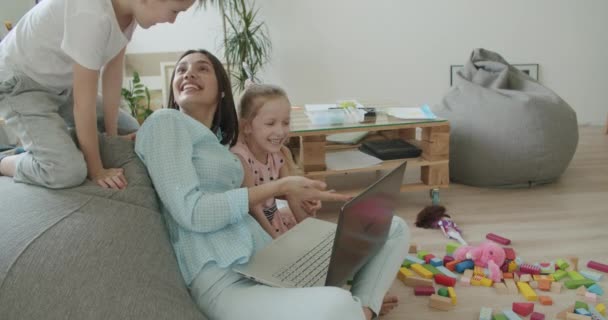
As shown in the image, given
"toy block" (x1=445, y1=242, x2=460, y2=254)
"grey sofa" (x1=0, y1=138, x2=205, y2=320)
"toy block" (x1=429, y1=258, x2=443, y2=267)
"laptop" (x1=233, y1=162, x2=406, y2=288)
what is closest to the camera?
"grey sofa" (x1=0, y1=138, x2=205, y2=320)

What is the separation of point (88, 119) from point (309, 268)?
676 mm

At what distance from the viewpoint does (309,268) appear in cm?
117

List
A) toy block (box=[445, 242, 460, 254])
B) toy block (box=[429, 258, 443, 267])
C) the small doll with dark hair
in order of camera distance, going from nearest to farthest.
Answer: toy block (box=[429, 258, 443, 267]), toy block (box=[445, 242, 460, 254]), the small doll with dark hair

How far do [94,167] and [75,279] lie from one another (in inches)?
15.1

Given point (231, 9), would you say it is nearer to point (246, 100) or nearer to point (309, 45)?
point (309, 45)

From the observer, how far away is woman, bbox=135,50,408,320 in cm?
97

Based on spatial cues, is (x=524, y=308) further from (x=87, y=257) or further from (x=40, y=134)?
(x=40, y=134)

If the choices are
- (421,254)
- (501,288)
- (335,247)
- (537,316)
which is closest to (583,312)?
(537,316)

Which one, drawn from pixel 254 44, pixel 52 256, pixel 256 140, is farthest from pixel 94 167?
pixel 254 44

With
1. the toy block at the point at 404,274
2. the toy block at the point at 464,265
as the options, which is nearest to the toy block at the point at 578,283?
the toy block at the point at 464,265

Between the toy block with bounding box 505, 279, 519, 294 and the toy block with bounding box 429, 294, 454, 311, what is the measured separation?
246 millimetres

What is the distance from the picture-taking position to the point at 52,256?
2.92ft

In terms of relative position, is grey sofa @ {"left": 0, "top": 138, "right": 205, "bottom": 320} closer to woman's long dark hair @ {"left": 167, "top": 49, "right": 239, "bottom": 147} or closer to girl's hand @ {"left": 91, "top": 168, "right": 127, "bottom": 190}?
girl's hand @ {"left": 91, "top": 168, "right": 127, "bottom": 190}

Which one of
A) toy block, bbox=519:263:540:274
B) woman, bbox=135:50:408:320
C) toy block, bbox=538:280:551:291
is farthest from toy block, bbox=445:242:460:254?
woman, bbox=135:50:408:320
